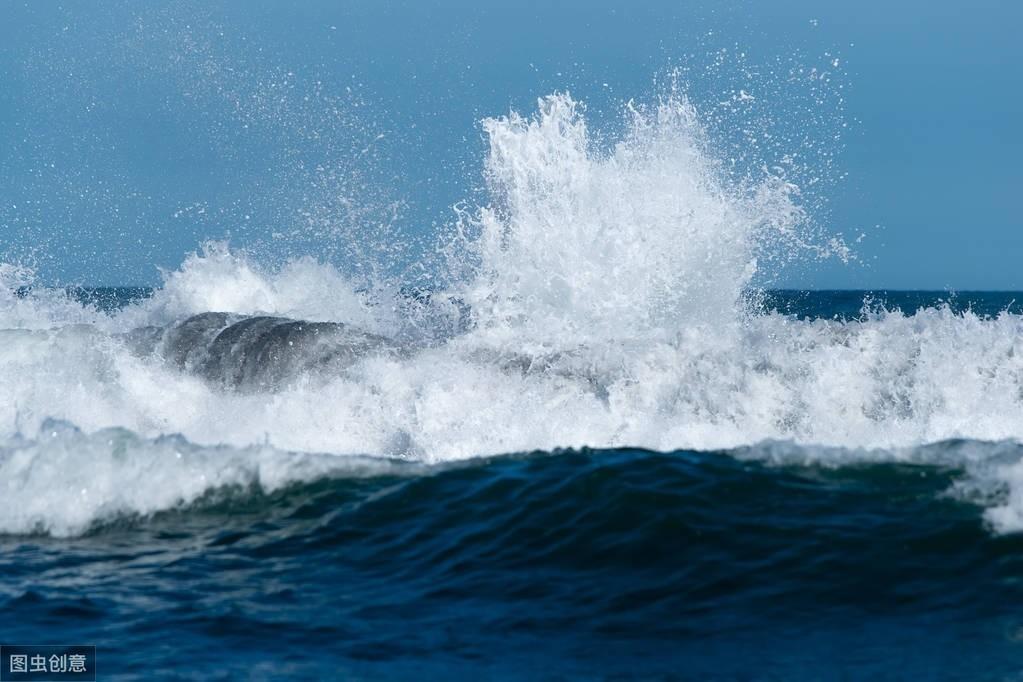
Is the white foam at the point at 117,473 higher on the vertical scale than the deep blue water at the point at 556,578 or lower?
higher

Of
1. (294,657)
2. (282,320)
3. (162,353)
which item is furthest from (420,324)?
(294,657)

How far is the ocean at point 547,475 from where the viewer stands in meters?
6.16

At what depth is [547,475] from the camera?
350 inches

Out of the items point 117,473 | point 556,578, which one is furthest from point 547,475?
point 117,473

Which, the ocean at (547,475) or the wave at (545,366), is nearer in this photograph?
the ocean at (547,475)

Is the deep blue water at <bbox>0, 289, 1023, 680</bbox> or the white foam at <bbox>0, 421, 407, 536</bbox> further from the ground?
the white foam at <bbox>0, 421, 407, 536</bbox>

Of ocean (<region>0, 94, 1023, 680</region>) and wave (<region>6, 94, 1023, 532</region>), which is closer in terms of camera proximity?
ocean (<region>0, 94, 1023, 680</region>)

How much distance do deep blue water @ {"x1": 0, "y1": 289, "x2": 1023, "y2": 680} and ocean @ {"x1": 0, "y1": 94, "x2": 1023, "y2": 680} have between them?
3 cm

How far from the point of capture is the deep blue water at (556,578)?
5.87 m

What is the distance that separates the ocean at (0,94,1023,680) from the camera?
6.16 meters

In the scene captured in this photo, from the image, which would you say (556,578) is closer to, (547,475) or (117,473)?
(547,475)

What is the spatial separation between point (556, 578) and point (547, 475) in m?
1.98

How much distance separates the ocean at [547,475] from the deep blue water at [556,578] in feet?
0.09

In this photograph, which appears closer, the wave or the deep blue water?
the deep blue water
